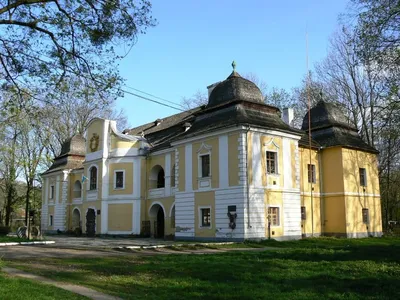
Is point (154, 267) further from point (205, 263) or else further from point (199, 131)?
point (199, 131)

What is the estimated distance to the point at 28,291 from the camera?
863 centimetres

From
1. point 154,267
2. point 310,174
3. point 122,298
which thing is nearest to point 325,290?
point 122,298

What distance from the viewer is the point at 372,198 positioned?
32.2 m

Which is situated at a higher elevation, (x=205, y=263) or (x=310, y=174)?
(x=310, y=174)

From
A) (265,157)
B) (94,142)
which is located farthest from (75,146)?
(265,157)

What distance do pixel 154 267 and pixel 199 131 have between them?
1483cm

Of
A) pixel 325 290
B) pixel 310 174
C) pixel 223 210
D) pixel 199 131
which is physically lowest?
pixel 325 290

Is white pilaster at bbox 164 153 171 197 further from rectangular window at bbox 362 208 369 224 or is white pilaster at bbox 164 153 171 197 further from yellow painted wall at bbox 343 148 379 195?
rectangular window at bbox 362 208 369 224

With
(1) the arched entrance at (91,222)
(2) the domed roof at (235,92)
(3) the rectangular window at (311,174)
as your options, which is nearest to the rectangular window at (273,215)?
(3) the rectangular window at (311,174)

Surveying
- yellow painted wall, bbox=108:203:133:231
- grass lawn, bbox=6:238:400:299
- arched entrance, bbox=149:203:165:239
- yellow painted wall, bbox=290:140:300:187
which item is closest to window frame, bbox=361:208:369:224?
yellow painted wall, bbox=290:140:300:187

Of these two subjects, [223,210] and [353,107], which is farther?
[353,107]

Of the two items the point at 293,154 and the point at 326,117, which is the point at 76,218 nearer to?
the point at 293,154

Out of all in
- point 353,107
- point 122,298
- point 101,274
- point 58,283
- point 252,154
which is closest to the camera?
point 122,298

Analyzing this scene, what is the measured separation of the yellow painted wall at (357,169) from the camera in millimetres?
30516
